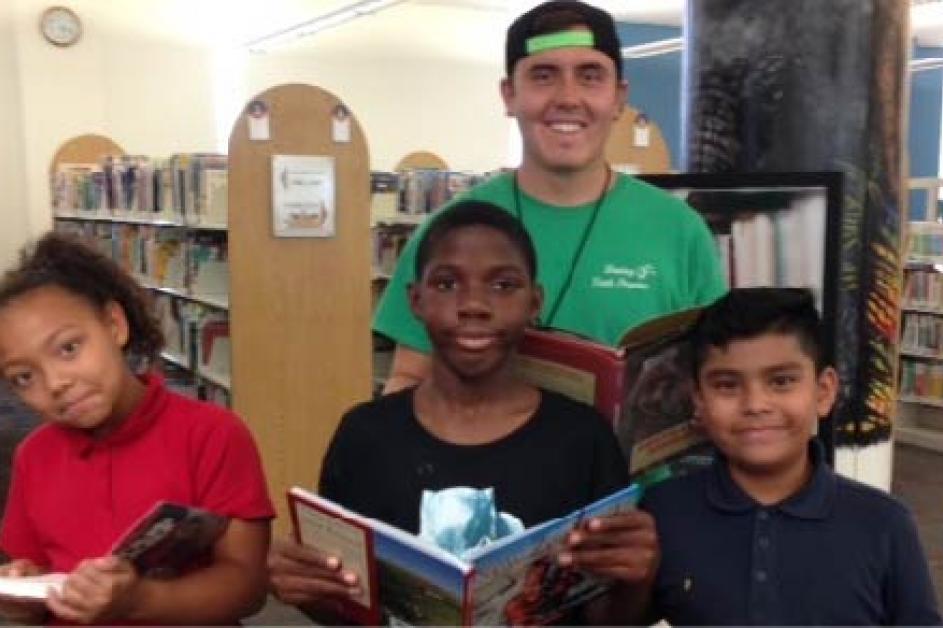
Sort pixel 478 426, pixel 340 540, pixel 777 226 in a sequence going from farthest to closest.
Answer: pixel 777 226 → pixel 478 426 → pixel 340 540

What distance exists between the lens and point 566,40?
5.18ft

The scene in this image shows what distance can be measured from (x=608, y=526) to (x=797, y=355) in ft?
1.46

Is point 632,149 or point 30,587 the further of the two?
point 632,149

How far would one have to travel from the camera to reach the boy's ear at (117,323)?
1.45 meters

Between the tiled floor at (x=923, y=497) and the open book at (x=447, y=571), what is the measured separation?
7.46 feet

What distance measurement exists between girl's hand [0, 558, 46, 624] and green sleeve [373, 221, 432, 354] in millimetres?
639

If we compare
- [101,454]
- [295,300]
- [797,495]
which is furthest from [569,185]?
[295,300]

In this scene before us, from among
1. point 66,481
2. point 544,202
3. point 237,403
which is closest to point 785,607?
point 544,202

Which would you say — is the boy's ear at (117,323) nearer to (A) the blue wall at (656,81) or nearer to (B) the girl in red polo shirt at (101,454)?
(B) the girl in red polo shirt at (101,454)

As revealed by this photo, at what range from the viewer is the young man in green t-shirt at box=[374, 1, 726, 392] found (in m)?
1.58

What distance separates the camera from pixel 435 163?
10.4m

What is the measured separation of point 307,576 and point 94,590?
258 millimetres

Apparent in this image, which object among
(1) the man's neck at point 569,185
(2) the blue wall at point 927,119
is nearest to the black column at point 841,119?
(1) the man's neck at point 569,185

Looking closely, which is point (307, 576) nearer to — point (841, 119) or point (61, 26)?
point (841, 119)
